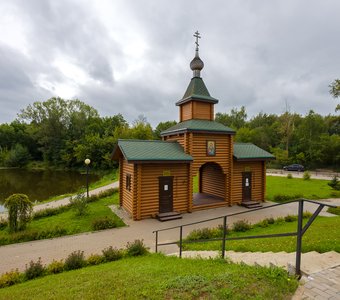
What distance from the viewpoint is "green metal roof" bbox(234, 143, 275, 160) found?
625 inches

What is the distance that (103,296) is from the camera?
3951 millimetres

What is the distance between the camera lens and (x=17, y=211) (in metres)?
10.6

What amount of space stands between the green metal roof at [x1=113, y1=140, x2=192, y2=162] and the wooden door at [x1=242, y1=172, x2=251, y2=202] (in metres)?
5.39

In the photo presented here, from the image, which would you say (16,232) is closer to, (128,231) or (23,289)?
(128,231)

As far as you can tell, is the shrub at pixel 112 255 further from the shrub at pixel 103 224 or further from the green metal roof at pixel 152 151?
the green metal roof at pixel 152 151

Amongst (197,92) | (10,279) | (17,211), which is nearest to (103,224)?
(17,211)

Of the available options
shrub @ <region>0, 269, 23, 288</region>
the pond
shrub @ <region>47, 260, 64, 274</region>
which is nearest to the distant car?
the pond

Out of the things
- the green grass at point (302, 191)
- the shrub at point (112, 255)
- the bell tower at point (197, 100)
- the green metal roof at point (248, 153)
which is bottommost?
the shrub at point (112, 255)

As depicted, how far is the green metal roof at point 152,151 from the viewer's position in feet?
41.0

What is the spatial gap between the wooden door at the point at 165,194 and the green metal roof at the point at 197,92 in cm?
616

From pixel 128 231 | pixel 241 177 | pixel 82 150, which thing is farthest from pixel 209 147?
pixel 82 150

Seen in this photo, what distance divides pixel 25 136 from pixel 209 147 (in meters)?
68.7

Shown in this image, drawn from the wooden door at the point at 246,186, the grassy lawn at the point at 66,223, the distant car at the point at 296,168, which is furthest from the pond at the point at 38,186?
the distant car at the point at 296,168

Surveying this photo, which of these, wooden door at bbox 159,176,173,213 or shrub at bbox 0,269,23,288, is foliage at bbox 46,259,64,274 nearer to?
shrub at bbox 0,269,23,288
